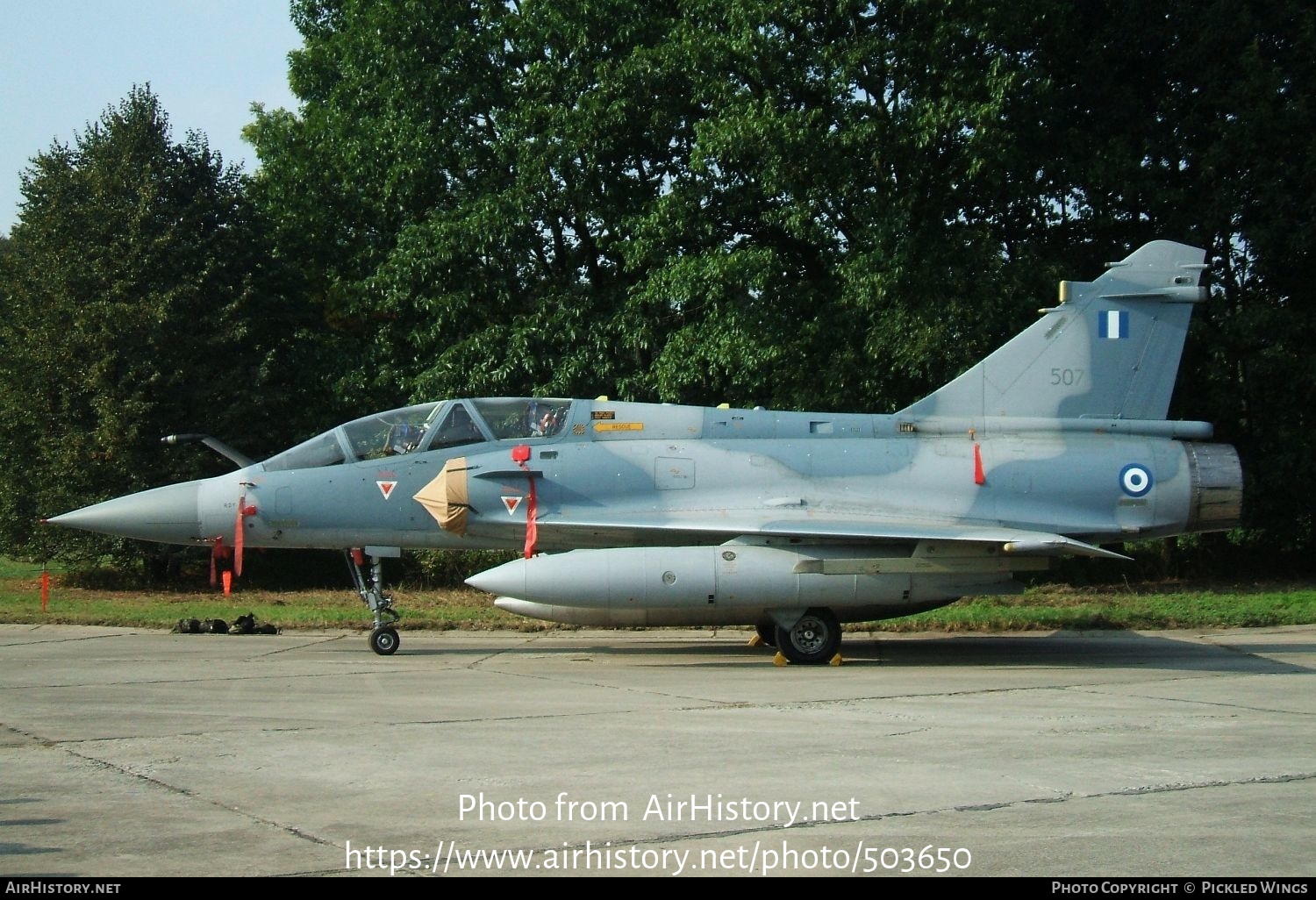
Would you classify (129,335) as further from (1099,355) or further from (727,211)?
(1099,355)

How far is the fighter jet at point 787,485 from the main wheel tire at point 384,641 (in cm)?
2

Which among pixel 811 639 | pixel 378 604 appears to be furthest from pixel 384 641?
pixel 811 639

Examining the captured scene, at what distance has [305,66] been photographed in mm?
32250

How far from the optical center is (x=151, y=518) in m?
13.0

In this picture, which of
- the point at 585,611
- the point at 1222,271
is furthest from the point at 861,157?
the point at 585,611

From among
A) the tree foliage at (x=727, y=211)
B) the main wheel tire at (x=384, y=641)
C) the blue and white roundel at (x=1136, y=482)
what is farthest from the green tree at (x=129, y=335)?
the blue and white roundel at (x=1136, y=482)

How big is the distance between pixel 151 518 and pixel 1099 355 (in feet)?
33.8

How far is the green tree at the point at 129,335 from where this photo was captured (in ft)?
76.1

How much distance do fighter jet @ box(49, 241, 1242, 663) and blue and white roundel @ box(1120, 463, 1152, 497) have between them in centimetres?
1

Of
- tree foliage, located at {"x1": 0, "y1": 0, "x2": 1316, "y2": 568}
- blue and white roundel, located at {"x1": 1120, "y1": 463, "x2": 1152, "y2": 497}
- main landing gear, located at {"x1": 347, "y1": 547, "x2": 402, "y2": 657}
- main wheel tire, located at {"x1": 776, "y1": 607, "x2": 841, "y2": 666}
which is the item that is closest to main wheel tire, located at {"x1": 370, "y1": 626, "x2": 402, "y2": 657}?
main landing gear, located at {"x1": 347, "y1": 547, "x2": 402, "y2": 657}

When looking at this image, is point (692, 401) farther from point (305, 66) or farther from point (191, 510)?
point (305, 66)

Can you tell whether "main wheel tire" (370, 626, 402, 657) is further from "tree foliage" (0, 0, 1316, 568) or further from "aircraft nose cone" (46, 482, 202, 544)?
"tree foliage" (0, 0, 1316, 568)

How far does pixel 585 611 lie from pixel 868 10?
1260 centimetres

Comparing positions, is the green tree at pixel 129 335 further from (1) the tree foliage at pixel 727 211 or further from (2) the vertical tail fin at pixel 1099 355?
(2) the vertical tail fin at pixel 1099 355
